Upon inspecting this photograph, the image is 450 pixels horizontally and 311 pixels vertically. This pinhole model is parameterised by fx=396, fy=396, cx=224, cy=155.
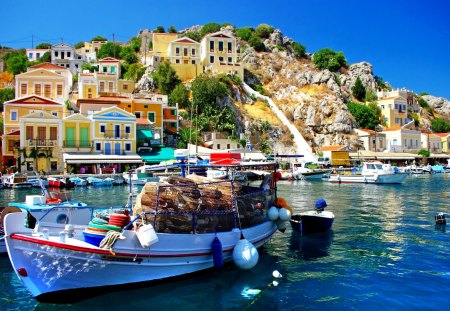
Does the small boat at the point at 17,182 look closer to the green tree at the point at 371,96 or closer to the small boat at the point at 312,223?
the small boat at the point at 312,223

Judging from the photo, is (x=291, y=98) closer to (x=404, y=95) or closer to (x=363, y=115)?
(x=363, y=115)

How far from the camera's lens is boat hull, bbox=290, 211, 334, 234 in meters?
16.3

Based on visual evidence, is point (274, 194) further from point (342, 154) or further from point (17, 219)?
point (342, 154)

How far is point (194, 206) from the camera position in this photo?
10.8m

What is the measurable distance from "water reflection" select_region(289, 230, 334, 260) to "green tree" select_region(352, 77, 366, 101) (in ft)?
248

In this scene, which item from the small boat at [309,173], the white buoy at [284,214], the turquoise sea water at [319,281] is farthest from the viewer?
the small boat at [309,173]

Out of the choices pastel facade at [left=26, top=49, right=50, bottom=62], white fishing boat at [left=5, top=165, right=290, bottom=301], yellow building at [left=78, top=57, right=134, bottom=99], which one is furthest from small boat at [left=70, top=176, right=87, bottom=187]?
pastel facade at [left=26, top=49, right=50, bottom=62]

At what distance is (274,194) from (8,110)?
45.8 metres

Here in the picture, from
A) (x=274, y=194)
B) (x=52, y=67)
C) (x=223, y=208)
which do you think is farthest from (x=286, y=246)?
(x=52, y=67)

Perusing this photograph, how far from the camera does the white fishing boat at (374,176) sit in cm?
4366

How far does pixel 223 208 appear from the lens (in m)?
11.6

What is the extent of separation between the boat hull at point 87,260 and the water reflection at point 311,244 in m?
4.94

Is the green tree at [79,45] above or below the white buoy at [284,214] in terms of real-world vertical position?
above

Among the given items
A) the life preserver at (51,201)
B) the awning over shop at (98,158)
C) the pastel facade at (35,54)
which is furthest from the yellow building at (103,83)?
the life preserver at (51,201)
